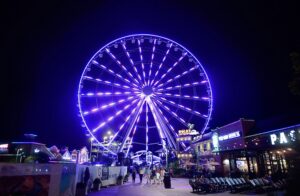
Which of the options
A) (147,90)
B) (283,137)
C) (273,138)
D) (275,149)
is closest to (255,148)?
(275,149)

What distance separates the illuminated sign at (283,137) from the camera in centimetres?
1994

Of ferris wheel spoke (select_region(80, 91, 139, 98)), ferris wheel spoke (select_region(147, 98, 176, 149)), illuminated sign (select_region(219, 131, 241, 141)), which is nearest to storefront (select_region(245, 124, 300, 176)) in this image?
illuminated sign (select_region(219, 131, 241, 141))

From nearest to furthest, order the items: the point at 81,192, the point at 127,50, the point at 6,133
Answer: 1. the point at 81,192
2. the point at 127,50
3. the point at 6,133

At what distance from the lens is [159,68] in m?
40.2

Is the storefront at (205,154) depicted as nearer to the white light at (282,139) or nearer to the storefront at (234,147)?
the storefront at (234,147)

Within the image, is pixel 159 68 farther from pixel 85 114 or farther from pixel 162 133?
pixel 85 114

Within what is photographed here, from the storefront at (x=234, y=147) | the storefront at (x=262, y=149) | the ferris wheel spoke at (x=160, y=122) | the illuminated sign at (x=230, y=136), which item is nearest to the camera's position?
the storefront at (x=262, y=149)

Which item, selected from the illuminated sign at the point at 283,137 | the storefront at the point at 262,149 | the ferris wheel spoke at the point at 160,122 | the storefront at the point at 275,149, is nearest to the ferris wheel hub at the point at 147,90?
the ferris wheel spoke at the point at 160,122

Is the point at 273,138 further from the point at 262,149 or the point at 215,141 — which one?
the point at 215,141

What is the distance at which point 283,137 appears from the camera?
21.0m

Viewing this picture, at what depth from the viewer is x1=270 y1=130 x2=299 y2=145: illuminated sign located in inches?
785

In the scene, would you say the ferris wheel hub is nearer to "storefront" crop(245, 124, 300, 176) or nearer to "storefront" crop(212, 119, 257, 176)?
"storefront" crop(212, 119, 257, 176)

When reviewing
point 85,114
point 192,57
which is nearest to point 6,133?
point 85,114

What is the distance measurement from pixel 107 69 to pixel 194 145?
24.0 m
